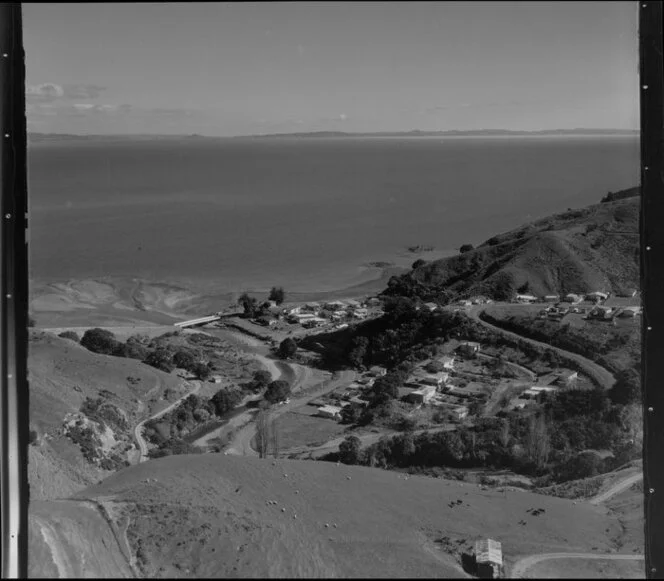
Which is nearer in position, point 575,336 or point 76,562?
point 76,562

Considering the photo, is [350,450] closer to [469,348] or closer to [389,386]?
[389,386]

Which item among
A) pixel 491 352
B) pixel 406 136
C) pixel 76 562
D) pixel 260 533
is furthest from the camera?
pixel 491 352

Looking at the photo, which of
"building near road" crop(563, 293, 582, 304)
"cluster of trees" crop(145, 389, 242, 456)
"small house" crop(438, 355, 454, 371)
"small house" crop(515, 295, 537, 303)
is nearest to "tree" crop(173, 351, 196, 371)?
"cluster of trees" crop(145, 389, 242, 456)

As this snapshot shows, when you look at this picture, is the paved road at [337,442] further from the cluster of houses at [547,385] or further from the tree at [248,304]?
the tree at [248,304]

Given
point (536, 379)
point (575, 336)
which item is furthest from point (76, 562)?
point (575, 336)

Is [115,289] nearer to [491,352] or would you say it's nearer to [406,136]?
[406,136]

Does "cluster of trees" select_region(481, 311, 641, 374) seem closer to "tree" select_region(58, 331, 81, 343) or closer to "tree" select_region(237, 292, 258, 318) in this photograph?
"tree" select_region(237, 292, 258, 318)

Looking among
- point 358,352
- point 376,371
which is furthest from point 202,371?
point 376,371
